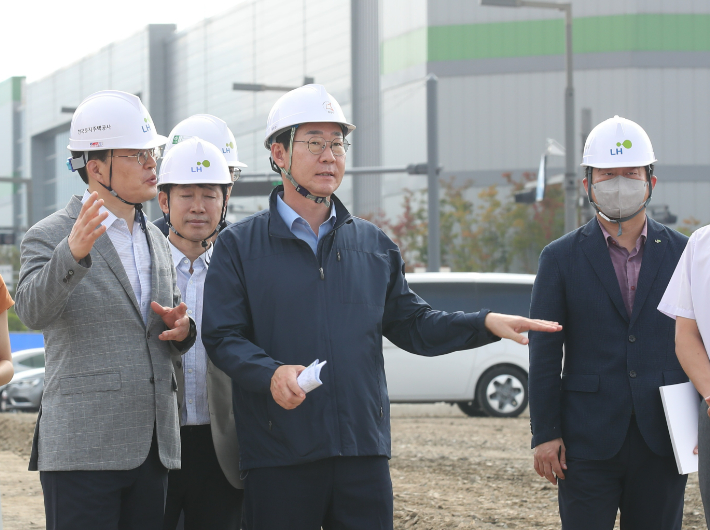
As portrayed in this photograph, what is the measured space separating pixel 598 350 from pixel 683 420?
500 mm

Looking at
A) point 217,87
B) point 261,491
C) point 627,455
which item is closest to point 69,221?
point 261,491

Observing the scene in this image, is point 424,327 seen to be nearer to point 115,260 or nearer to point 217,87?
point 115,260

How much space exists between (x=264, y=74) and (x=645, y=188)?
4354 cm

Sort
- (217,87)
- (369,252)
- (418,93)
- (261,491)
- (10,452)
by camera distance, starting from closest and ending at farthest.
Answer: (261,491) → (369,252) → (10,452) → (418,93) → (217,87)

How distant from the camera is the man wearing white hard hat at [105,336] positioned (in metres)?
3.68

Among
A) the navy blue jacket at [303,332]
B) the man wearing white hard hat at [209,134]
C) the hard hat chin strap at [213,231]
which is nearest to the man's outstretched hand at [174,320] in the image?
the navy blue jacket at [303,332]

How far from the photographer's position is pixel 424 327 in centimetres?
402

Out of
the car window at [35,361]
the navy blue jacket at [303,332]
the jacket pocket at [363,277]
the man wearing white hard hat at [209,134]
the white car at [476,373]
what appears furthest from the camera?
the car window at [35,361]

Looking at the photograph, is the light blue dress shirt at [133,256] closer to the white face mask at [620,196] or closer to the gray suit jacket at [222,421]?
the gray suit jacket at [222,421]

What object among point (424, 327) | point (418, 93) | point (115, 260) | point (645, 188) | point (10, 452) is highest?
point (418, 93)

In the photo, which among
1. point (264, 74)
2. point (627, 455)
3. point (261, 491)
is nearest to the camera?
point (261, 491)

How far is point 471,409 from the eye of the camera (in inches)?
630

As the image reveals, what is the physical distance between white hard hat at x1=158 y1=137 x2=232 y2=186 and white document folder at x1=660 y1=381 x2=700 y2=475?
230cm

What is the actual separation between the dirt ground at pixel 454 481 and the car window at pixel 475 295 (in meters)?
2.05
